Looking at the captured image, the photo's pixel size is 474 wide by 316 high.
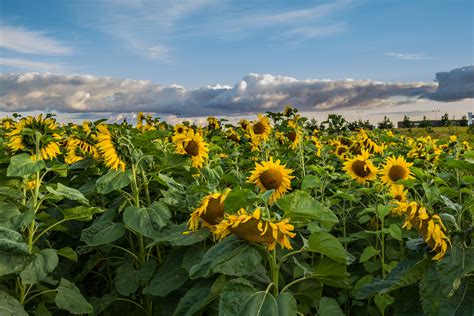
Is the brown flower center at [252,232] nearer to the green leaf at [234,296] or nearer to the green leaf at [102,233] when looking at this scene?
the green leaf at [234,296]

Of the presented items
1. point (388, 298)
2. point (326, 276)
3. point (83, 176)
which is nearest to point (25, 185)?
point (83, 176)

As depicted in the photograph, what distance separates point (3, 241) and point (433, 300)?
6.14ft

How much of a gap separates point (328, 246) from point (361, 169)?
250 cm

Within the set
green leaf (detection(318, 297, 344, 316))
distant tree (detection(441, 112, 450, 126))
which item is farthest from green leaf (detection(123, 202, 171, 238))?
distant tree (detection(441, 112, 450, 126))

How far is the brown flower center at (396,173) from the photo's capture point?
4629 mm

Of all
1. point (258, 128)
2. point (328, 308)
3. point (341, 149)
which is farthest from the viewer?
point (258, 128)

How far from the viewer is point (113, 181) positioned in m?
3.43

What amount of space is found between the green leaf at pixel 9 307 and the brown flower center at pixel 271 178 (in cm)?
177

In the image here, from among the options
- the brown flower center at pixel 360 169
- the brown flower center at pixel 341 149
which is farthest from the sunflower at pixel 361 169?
the brown flower center at pixel 341 149

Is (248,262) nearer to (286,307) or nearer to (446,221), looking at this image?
(286,307)

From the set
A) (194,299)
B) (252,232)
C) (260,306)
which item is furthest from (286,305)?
(194,299)

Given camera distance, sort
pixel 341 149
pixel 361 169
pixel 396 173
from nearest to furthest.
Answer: pixel 396 173
pixel 361 169
pixel 341 149

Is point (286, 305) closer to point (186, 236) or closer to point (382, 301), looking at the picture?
point (186, 236)

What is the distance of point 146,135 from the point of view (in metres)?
4.00
